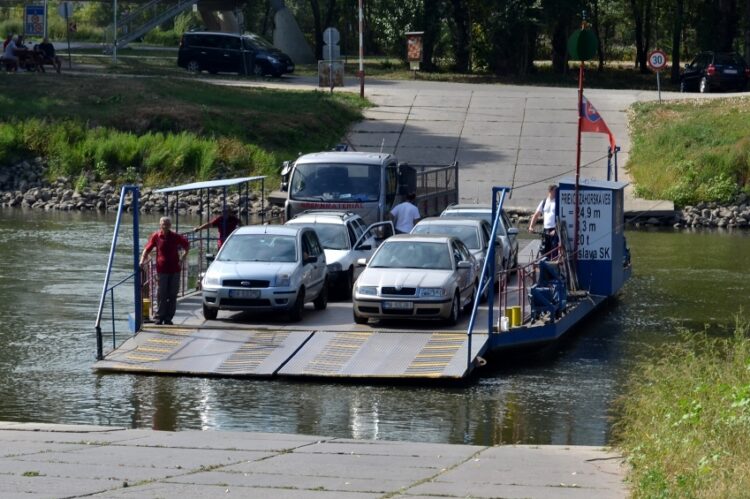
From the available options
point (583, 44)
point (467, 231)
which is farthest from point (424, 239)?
point (583, 44)

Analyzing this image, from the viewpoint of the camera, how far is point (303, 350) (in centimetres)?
1994

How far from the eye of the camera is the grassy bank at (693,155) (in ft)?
141

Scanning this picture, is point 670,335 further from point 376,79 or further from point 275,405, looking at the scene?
point 376,79

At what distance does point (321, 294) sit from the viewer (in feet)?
76.5

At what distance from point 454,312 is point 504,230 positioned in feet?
19.9

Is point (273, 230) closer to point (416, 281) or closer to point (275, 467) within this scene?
point (416, 281)

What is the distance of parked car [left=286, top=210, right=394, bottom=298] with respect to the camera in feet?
81.6

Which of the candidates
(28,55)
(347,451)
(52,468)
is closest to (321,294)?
(347,451)

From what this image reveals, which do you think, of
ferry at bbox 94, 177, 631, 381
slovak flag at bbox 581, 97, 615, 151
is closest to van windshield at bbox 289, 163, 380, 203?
ferry at bbox 94, 177, 631, 381

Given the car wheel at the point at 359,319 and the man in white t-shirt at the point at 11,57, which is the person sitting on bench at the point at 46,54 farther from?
the car wheel at the point at 359,319

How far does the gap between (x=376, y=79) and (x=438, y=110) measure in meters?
8.81

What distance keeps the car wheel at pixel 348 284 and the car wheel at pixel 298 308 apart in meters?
2.90

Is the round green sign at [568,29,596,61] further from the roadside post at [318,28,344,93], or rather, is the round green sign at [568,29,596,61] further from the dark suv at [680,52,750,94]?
the dark suv at [680,52,750,94]

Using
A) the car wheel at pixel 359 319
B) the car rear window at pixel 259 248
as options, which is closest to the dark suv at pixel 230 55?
the car rear window at pixel 259 248
